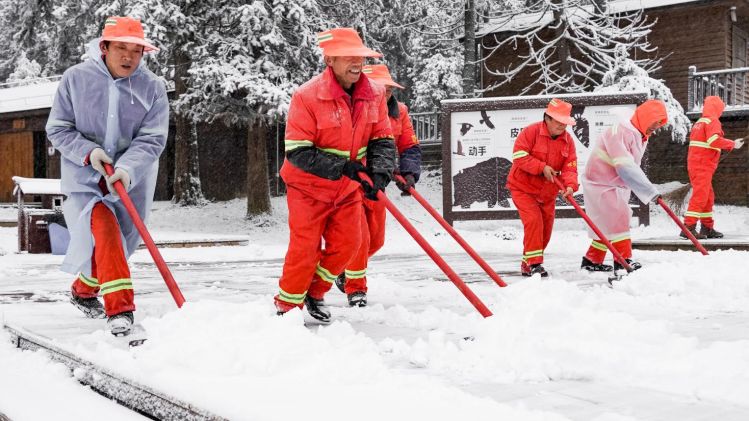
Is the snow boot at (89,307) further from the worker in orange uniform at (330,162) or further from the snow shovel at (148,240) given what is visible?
the worker in orange uniform at (330,162)

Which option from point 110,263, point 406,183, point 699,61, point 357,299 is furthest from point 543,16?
point 110,263

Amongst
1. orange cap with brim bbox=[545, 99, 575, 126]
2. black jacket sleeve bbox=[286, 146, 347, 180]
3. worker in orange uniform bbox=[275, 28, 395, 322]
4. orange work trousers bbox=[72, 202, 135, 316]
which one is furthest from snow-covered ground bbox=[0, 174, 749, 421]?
orange cap with brim bbox=[545, 99, 575, 126]

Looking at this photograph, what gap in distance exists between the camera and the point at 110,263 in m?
4.67

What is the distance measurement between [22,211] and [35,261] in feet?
4.39

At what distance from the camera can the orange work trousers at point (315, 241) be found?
194 inches

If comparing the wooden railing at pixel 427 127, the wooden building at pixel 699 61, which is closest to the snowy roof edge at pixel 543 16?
the wooden building at pixel 699 61

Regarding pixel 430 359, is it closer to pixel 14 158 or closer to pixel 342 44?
pixel 342 44

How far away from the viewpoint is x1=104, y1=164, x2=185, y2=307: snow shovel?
4348mm

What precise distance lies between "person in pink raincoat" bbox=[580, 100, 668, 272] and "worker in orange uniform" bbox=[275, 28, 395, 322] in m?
3.32

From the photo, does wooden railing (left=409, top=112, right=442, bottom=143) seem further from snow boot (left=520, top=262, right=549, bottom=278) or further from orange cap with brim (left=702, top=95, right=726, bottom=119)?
snow boot (left=520, top=262, right=549, bottom=278)

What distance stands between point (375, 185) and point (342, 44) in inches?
33.7

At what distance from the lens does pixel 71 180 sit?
488cm

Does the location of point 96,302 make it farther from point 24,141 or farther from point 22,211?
point 24,141

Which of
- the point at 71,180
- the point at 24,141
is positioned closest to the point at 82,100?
the point at 71,180
